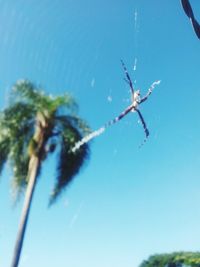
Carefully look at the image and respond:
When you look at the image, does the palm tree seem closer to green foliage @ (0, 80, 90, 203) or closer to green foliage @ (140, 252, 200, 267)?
green foliage @ (0, 80, 90, 203)

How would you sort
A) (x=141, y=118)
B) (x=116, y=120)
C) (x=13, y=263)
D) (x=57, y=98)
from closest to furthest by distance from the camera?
(x=116, y=120) → (x=141, y=118) → (x=13, y=263) → (x=57, y=98)

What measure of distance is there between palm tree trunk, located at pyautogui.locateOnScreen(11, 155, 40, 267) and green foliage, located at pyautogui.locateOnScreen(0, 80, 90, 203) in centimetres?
43

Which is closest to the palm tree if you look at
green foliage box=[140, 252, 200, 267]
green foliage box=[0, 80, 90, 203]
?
green foliage box=[0, 80, 90, 203]

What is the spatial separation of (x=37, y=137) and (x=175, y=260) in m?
42.2

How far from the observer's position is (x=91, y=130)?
15008 mm

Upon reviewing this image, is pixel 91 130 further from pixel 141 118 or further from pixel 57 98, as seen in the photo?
pixel 141 118

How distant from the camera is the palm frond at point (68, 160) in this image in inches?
571

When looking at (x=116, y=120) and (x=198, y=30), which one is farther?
(x=116, y=120)

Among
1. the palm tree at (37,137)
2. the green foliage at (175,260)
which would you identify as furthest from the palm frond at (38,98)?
the green foliage at (175,260)

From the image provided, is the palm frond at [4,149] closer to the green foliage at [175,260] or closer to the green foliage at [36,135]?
the green foliage at [36,135]

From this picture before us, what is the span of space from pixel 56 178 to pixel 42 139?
55.0 inches

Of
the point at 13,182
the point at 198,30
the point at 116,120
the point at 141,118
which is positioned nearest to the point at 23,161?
the point at 13,182

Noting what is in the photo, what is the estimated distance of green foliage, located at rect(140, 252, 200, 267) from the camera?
165ft

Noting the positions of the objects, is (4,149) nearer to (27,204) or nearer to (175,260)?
(27,204)
